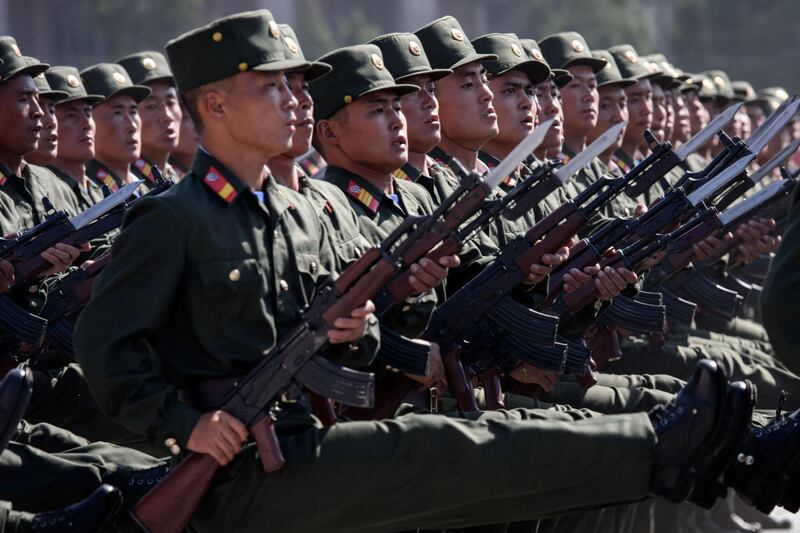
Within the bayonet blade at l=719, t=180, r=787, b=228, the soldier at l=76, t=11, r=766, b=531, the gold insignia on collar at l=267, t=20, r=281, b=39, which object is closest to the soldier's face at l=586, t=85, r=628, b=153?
the bayonet blade at l=719, t=180, r=787, b=228

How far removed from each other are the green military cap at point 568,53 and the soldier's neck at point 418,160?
10.1 feet

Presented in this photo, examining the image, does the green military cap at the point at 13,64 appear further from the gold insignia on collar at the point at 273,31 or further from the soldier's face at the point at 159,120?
the gold insignia on collar at the point at 273,31

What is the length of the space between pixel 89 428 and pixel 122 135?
292 centimetres

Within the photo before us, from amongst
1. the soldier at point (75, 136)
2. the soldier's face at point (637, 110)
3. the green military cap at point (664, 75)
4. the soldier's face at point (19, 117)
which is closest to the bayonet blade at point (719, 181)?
the soldier's face at point (19, 117)

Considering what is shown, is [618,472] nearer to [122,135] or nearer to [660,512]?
[660,512]

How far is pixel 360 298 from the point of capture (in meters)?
5.39

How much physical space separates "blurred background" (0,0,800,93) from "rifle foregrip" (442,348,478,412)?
123ft

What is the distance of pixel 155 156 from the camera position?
1074cm

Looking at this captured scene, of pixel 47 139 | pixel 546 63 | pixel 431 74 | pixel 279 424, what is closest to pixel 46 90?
pixel 47 139

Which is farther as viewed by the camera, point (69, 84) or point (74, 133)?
point (69, 84)

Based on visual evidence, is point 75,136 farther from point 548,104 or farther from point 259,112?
point 259,112

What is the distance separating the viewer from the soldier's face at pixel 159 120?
10625mm

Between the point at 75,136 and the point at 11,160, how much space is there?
1178mm

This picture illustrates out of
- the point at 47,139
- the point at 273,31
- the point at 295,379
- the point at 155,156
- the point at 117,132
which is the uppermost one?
the point at 273,31
